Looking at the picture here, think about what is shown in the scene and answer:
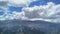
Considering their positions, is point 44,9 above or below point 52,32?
above

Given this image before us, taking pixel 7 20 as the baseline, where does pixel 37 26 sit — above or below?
below

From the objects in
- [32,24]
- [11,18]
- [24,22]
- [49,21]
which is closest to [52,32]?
[49,21]

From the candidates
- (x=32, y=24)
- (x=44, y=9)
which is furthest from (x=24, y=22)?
(x=44, y=9)

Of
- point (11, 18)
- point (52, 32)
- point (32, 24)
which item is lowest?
point (52, 32)

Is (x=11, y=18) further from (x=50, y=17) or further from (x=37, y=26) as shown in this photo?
(x=50, y=17)

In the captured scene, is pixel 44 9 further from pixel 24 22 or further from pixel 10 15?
pixel 10 15

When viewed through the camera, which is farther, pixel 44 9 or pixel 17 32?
pixel 17 32
